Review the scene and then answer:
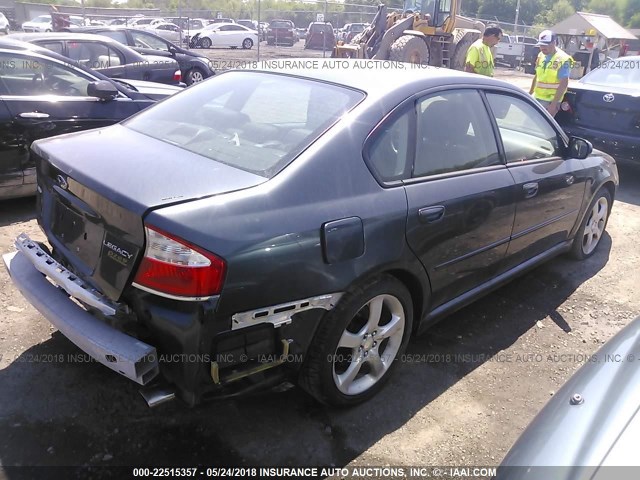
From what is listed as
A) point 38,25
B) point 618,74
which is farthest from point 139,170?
point 38,25

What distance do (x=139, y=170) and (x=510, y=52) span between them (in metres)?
33.7

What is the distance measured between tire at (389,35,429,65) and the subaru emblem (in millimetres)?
12134

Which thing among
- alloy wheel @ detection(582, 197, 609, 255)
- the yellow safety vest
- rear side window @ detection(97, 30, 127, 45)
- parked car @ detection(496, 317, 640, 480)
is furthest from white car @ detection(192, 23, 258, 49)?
parked car @ detection(496, 317, 640, 480)

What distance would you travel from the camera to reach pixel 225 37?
Answer: 29.8 m

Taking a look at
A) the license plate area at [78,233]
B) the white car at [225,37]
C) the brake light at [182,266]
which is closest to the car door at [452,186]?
the brake light at [182,266]

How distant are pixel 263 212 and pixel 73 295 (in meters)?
0.91

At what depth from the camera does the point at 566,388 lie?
1.94 meters

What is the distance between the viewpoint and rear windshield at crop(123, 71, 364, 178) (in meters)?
2.44

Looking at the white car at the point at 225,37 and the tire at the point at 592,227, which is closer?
the tire at the point at 592,227

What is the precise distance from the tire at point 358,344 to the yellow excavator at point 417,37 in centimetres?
1207

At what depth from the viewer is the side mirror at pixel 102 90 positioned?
482cm

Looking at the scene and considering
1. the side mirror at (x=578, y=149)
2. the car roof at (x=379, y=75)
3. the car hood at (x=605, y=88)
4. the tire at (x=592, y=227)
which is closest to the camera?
the car roof at (x=379, y=75)

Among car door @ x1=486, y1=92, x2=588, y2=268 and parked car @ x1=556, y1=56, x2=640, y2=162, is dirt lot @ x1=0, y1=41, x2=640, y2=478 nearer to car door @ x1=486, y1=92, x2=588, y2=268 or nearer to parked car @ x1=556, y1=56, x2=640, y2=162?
car door @ x1=486, y1=92, x2=588, y2=268

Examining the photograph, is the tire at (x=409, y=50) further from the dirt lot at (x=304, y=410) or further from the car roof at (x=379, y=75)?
the dirt lot at (x=304, y=410)
